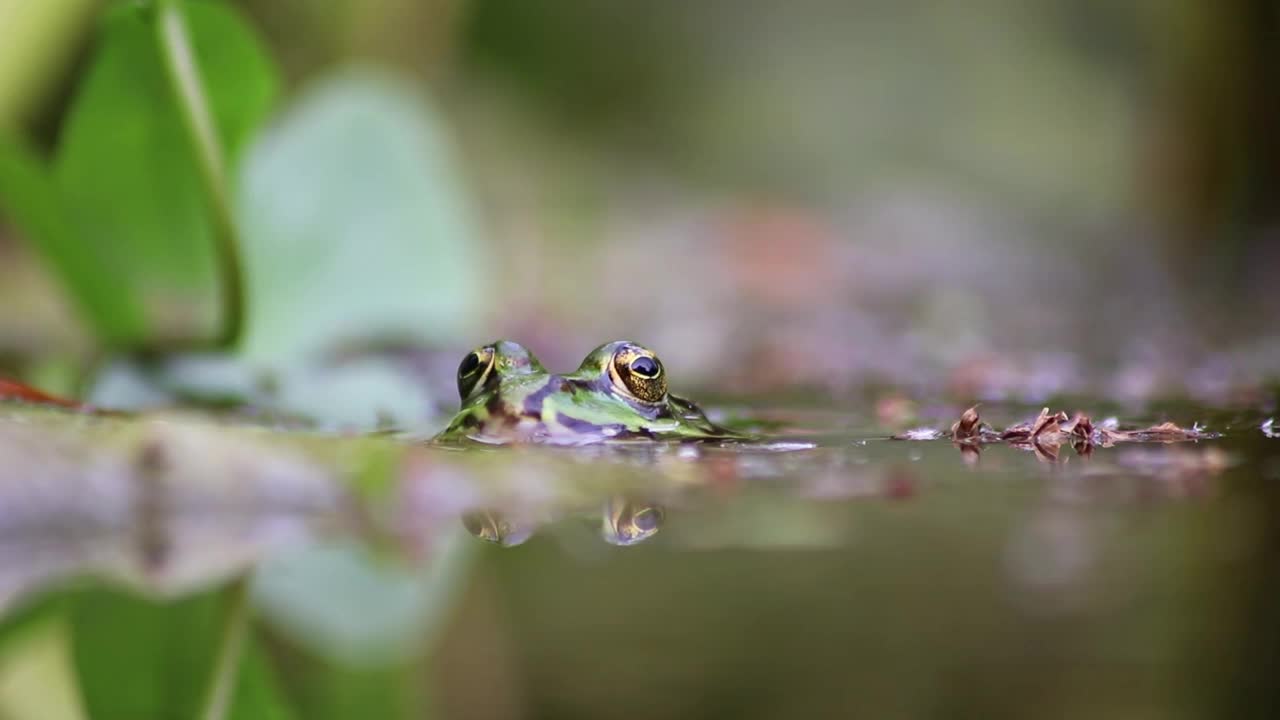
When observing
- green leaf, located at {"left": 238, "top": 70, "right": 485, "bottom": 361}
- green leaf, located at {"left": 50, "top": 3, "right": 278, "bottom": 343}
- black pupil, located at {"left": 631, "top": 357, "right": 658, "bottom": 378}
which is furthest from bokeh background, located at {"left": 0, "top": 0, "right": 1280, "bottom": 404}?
black pupil, located at {"left": 631, "top": 357, "right": 658, "bottom": 378}

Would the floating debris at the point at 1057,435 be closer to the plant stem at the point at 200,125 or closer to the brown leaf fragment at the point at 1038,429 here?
the brown leaf fragment at the point at 1038,429

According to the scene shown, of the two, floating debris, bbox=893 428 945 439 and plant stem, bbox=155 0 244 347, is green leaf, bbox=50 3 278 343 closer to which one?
plant stem, bbox=155 0 244 347

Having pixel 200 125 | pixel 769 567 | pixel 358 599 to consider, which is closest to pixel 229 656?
pixel 358 599

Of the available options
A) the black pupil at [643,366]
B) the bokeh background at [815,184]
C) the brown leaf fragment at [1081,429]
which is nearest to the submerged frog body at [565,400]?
the black pupil at [643,366]

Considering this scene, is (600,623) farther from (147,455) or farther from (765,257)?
(765,257)

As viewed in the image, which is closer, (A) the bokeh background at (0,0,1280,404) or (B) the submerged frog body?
(B) the submerged frog body

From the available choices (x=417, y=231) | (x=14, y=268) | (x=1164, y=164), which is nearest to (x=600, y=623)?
(x=417, y=231)
